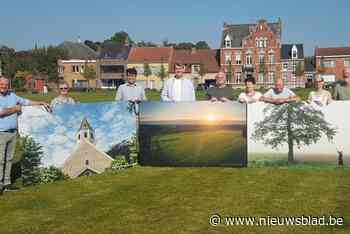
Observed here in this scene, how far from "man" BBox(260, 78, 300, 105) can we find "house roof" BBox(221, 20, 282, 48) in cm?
9708

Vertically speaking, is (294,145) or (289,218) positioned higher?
(294,145)

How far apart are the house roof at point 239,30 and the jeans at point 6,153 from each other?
99834mm

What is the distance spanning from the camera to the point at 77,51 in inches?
4631

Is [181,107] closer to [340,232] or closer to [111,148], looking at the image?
[111,148]

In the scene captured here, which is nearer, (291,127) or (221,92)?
(291,127)

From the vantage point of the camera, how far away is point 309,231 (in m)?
7.10

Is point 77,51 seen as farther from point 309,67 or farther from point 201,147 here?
point 201,147

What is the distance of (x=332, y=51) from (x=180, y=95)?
107 meters

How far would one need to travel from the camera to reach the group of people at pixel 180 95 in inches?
401

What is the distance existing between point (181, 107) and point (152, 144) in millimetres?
1163

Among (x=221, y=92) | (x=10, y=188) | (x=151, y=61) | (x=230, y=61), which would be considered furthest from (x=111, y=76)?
(x=10, y=188)

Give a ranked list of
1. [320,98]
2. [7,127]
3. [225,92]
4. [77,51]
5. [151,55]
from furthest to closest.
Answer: [77,51]
[151,55]
[225,92]
[320,98]
[7,127]

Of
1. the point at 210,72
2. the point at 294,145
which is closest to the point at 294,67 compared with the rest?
the point at 210,72

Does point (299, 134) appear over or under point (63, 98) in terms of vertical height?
under
